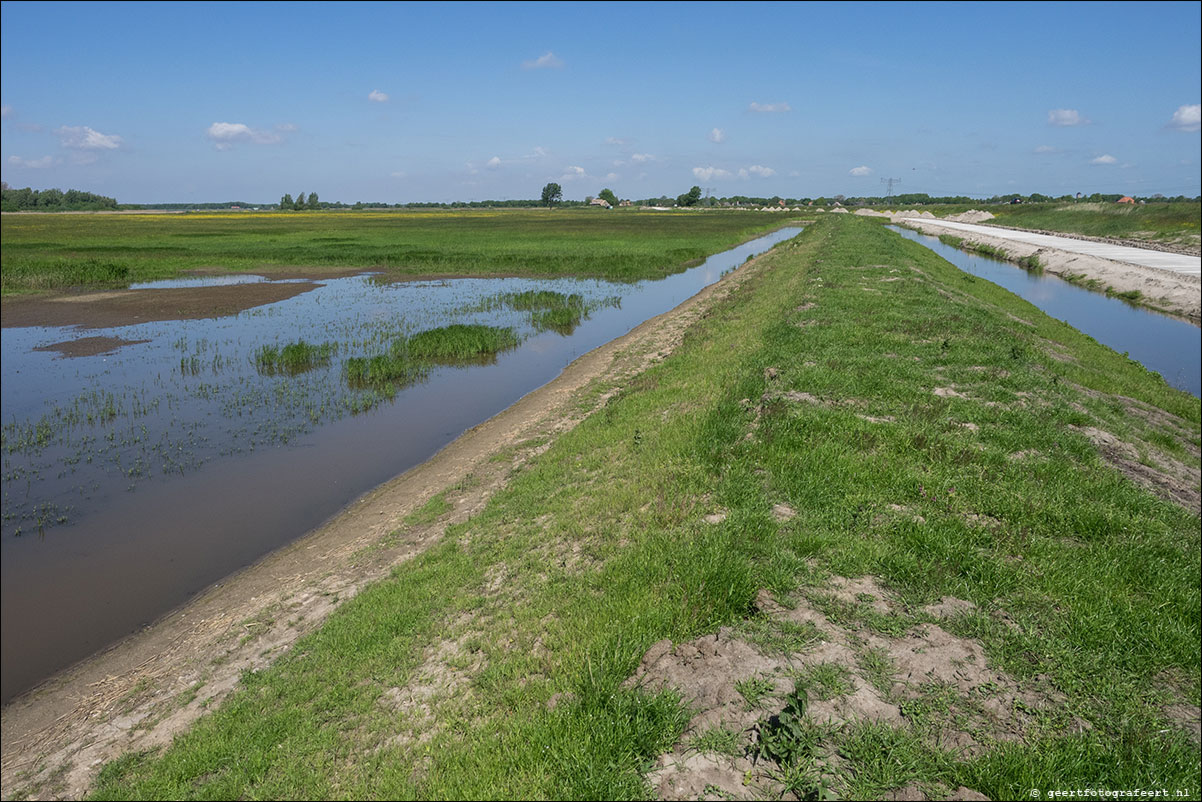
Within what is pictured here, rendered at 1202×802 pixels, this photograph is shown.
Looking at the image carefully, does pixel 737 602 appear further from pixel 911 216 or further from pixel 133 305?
pixel 911 216

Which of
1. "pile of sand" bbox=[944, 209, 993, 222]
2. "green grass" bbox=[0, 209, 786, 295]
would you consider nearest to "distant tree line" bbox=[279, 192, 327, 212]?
"green grass" bbox=[0, 209, 786, 295]

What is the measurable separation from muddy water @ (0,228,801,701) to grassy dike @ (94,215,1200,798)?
148 inches

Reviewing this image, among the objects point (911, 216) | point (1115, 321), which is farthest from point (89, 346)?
point (911, 216)

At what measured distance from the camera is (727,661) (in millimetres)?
4566

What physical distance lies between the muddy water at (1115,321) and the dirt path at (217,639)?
798 inches

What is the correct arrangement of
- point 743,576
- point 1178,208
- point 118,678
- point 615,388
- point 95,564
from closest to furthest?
point 743,576
point 118,678
point 95,564
point 615,388
point 1178,208

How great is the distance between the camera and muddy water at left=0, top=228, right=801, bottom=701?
9.20m

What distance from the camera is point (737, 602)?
5.17 meters

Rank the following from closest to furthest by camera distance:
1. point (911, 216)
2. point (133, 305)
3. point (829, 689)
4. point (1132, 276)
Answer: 1. point (829, 689)
2. point (133, 305)
3. point (1132, 276)
4. point (911, 216)

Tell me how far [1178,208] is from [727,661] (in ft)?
293

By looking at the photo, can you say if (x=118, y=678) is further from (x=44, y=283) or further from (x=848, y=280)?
(x=44, y=283)

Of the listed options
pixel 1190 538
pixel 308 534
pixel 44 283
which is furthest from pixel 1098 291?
pixel 44 283

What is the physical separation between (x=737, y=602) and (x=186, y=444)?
13736 mm

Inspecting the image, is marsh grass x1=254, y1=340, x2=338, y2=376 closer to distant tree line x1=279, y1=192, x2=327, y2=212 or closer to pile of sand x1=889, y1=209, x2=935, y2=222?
pile of sand x1=889, y1=209, x2=935, y2=222
